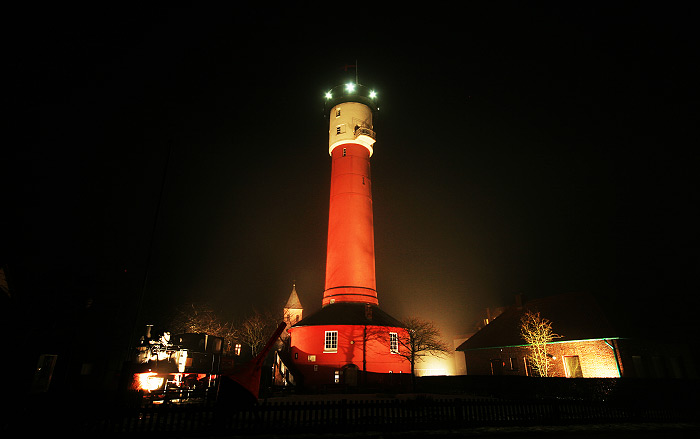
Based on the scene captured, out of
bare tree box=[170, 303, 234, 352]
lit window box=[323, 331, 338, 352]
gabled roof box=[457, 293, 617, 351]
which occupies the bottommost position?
lit window box=[323, 331, 338, 352]

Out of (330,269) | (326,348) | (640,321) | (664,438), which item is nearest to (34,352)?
(326,348)

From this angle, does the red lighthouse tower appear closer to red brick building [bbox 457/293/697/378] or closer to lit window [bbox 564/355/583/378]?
red brick building [bbox 457/293/697/378]

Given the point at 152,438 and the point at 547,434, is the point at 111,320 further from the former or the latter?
the point at 547,434

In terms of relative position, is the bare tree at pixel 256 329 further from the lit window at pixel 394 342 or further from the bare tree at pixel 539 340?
the bare tree at pixel 539 340

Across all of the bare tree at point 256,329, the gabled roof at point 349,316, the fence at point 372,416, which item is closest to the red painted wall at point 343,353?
the gabled roof at point 349,316

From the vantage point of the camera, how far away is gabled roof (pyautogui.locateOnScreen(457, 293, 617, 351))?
2842cm

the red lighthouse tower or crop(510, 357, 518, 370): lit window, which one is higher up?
the red lighthouse tower

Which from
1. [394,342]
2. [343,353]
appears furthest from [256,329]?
[394,342]

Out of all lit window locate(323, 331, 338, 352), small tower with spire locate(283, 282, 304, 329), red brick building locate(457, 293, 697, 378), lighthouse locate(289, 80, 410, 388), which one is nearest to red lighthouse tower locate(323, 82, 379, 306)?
lighthouse locate(289, 80, 410, 388)

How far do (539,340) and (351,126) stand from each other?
27065mm

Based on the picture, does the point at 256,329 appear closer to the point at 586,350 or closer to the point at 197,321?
the point at 197,321

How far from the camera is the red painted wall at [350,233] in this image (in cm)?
3431

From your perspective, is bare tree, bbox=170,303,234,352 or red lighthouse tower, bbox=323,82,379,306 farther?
bare tree, bbox=170,303,234,352

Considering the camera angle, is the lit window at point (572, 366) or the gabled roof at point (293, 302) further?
the gabled roof at point (293, 302)
